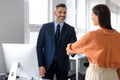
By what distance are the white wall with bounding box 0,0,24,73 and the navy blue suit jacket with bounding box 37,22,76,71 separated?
1.64 feet

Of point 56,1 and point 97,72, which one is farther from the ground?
point 56,1

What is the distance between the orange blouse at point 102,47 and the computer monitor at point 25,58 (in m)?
0.51

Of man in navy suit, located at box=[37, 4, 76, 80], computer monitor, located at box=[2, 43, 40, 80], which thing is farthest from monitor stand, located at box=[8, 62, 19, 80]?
man in navy suit, located at box=[37, 4, 76, 80]

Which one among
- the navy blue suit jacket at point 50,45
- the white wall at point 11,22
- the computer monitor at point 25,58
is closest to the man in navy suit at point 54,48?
the navy blue suit jacket at point 50,45

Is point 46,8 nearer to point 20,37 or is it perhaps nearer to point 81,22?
point 20,37

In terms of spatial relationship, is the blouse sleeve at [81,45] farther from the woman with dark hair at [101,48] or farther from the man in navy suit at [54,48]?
the man in navy suit at [54,48]

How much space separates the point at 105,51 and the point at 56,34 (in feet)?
3.15

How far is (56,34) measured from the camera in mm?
3150

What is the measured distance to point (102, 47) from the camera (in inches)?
92.7

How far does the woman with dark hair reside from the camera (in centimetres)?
236

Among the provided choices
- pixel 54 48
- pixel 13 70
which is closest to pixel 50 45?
pixel 54 48

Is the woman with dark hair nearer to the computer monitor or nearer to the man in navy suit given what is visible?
the computer monitor

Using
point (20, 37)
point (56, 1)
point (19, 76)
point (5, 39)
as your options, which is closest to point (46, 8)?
point (56, 1)

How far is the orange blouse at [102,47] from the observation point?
2355mm
